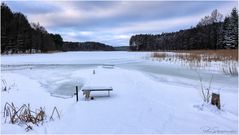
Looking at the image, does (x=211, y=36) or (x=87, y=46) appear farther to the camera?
(x=87, y=46)

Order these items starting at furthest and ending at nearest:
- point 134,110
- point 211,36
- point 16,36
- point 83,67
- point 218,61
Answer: point 211,36 < point 16,36 < point 218,61 < point 83,67 < point 134,110

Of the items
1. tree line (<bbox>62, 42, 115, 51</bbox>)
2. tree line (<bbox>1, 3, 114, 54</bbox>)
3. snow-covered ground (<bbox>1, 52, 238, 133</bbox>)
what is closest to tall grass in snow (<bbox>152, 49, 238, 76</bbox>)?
snow-covered ground (<bbox>1, 52, 238, 133</bbox>)

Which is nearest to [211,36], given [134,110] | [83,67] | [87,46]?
[83,67]

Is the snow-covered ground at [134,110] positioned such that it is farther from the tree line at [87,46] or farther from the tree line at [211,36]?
the tree line at [87,46]

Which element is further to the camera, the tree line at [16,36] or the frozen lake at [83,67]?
the tree line at [16,36]

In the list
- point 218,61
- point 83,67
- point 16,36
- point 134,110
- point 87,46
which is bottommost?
point 134,110

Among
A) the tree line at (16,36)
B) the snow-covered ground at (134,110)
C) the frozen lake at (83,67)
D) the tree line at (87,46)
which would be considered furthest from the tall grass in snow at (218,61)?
the tree line at (87,46)

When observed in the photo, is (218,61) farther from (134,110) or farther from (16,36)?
(16,36)

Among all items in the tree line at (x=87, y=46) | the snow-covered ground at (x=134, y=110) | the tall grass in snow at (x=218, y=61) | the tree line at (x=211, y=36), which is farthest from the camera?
the tree line at (x=87, y=46)

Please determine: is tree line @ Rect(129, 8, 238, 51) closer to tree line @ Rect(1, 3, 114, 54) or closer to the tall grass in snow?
the tall grass in snow

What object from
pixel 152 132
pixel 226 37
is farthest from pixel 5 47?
pixel 152 132

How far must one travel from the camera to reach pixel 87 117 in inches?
201

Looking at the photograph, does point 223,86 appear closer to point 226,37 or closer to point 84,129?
point 84,129

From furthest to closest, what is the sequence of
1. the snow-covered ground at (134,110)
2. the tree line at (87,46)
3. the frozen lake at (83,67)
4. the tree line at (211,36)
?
the tree line at (87,46), the tree line at (211,36), the frozen lake at (83,67), the snow-covered ground at (134,110)
